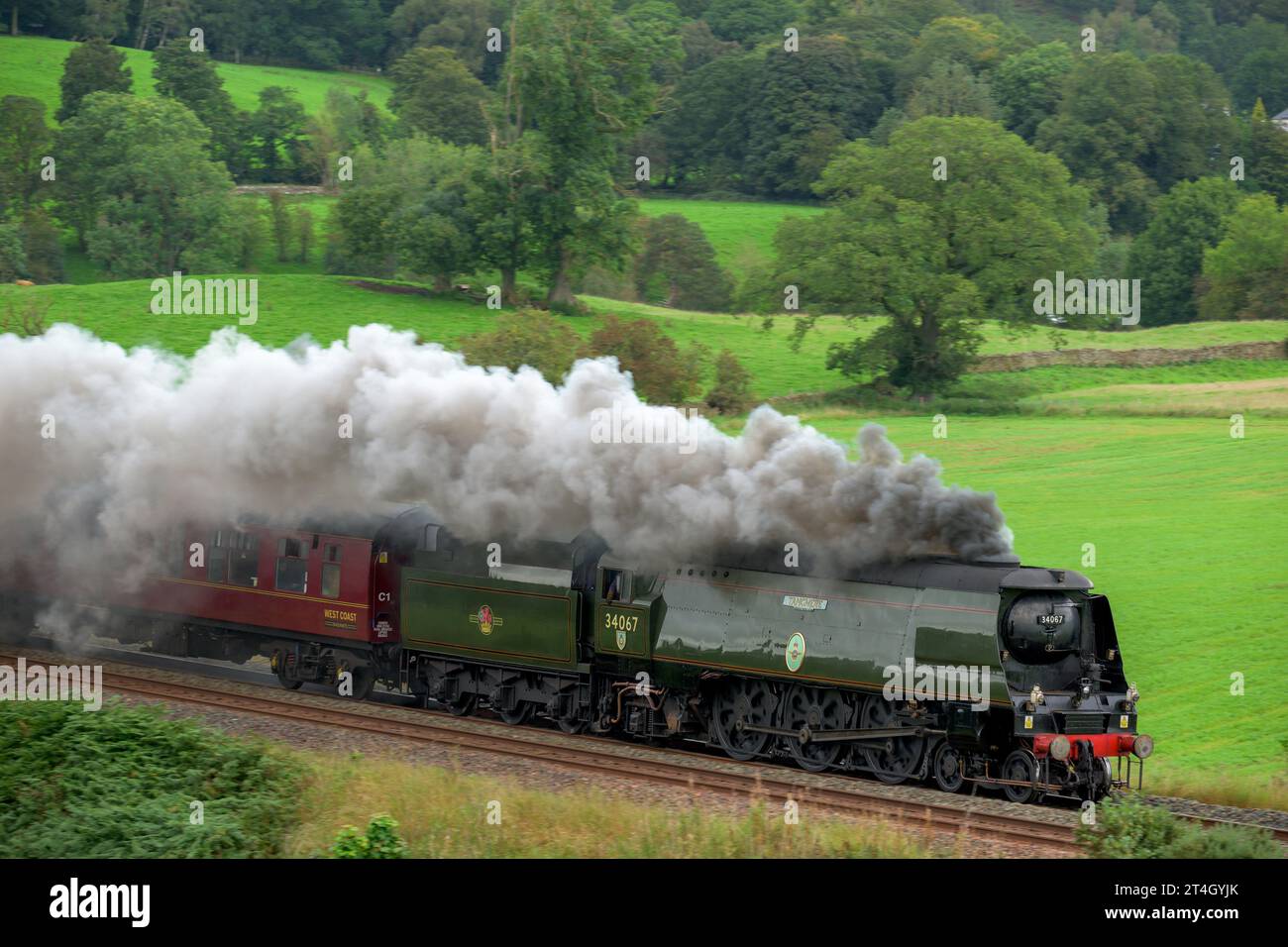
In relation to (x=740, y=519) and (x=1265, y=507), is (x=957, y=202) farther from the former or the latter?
(x=740, y=519)

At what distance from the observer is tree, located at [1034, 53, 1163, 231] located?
11812cm

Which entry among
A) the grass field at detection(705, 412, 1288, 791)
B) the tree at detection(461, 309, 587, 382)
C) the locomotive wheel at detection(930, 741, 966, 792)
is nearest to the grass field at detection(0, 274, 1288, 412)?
the grass field at detection(705, 412, 1288, 791)

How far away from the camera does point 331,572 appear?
90.6 ft

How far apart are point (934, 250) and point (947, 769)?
48.2 metres

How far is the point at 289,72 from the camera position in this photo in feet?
495

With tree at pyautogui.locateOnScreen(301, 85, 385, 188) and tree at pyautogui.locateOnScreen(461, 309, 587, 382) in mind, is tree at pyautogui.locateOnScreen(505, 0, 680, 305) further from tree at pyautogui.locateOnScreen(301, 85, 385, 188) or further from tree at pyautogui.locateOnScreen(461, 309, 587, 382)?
Answer: tree at pyautogui.locateOnScreen(301, 85, 385, 188)

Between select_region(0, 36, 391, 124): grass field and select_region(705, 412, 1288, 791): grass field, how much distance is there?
88.4m

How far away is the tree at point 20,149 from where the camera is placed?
10119cm

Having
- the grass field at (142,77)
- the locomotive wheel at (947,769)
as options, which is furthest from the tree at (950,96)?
the locomotive wheel at (947,769)

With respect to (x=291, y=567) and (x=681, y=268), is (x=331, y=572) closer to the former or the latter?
(x=291, y=567)

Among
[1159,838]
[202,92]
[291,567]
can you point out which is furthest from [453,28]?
[1159,838]

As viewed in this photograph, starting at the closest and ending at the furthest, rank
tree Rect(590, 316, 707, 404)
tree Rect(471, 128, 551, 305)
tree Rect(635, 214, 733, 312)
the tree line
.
Result: tree Rect(590, 316, 707, 404)
the tree line
tree Rect(471, 128, 551, 305)
tree Rect(635, 214, 733, 312)

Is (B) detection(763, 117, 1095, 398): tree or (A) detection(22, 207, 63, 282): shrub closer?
(B) detection(763, 117, 1095, 398): tree
